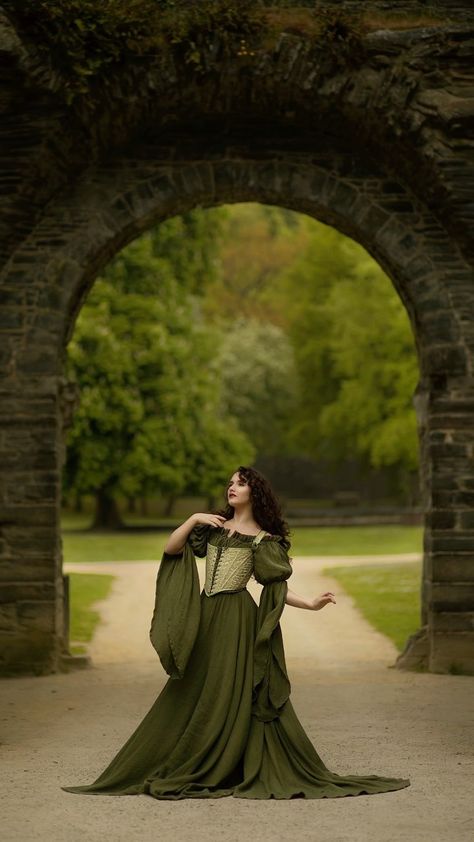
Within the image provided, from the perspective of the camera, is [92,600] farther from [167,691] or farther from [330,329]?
[330,329]

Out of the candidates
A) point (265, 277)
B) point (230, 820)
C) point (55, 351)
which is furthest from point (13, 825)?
point (265, 277)

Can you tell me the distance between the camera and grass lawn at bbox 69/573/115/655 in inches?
611

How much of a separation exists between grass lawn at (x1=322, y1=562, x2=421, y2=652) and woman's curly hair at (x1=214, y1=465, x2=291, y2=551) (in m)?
7.43

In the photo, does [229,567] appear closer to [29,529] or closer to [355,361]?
[29,529]

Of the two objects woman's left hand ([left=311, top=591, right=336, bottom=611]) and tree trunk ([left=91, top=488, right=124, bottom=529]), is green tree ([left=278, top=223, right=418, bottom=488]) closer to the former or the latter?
tree trunk ([left=91, top=488, right=124, bottom=529])

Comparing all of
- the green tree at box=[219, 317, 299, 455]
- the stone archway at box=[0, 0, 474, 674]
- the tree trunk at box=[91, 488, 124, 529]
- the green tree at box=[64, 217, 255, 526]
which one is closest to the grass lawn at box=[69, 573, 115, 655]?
Answer: the stone archway at box=[0, 0, 474, 674]

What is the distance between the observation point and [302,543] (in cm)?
2973

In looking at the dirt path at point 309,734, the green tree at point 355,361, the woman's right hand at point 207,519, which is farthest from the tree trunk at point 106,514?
the woman's right hand at point 207,519

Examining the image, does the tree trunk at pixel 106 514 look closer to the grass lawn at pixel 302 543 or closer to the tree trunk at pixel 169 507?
the grass lawn at pixel 302 543

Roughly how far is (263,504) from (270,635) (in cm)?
76

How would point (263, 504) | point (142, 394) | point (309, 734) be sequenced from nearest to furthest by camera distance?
point (263, 504)
point (309, 734)
point (142, 394)

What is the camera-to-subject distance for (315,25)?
1163 cm

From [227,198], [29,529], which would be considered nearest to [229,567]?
[29,529]

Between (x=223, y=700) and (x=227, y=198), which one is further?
(x=227, y=198)
